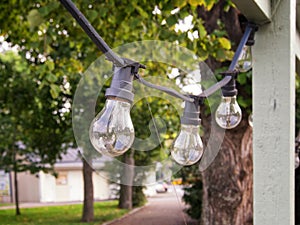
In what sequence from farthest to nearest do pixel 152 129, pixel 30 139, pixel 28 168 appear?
pixel 28 168 → pixel 30 139 → pixel 152 129

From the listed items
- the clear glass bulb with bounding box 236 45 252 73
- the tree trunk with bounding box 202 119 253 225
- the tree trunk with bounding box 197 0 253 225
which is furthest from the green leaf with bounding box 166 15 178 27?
the tree trunk with bounding box 202 119 253 225

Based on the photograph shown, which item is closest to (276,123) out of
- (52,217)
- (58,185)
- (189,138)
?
(189,138)

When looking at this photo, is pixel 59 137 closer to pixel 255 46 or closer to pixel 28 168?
pixel 28 168

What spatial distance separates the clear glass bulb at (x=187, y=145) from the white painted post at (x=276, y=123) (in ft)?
0.64

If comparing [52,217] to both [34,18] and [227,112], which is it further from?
[227,112]

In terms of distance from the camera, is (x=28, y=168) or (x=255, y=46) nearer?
(x=255, y=46)

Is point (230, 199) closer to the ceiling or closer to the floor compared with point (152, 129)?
closer to the floor

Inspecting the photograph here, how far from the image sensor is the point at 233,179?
2.61 meters

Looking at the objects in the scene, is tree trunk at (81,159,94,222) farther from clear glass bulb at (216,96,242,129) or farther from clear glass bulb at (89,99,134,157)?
clear glass bulb at (89,99,134,157)

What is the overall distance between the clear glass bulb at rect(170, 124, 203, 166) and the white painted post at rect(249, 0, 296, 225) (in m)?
0.19

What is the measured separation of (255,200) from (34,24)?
1.17 m

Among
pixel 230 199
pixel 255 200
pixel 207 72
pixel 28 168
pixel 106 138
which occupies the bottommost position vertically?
pixel 28 168

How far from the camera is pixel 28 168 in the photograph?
8109 mm

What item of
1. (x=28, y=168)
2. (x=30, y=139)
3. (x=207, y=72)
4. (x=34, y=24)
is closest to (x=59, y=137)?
(x=30, y=139)
